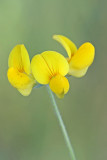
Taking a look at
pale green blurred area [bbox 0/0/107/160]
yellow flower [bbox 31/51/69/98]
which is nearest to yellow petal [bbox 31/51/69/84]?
yellow flower [bbox 31/51/69/98]

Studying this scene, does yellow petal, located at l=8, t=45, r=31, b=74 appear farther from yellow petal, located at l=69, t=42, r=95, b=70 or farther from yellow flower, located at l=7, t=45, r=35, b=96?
yellow petal, located at l=69, t=42, r=95, b=70

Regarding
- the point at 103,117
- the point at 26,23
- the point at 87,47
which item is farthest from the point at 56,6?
the point at 87,47

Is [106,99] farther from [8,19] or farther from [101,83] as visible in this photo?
[8,19]

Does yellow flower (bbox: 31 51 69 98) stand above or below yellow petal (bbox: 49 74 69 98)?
above

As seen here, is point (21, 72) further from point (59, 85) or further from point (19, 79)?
point (59, 85)

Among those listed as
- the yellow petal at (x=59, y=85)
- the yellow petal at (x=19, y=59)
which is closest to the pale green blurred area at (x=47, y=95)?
the yellow petal at (x=19, y=59)

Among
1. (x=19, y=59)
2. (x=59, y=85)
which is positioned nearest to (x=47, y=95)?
(x=19, y=59)

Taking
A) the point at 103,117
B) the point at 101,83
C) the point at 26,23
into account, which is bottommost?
the point at 103,117

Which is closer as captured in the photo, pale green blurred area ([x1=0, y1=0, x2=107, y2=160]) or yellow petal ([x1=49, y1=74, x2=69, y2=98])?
yellow petal ([x1=49, y1=74, x2=69, y2=98])
